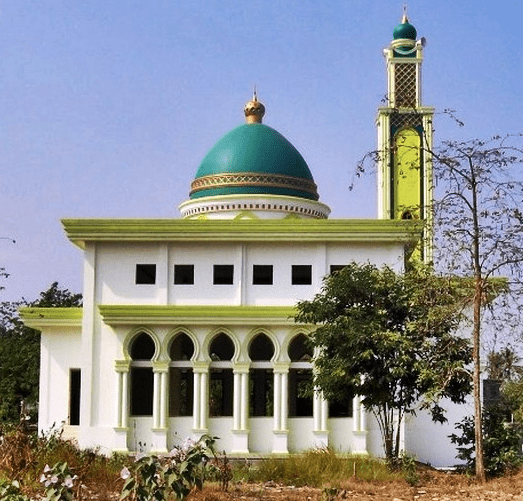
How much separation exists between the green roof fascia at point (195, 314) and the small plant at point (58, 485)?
51.2 feet

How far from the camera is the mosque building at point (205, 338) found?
25.6m

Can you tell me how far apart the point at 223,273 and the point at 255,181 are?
17.1 ft

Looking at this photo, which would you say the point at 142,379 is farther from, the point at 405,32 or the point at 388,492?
the point at 405,32

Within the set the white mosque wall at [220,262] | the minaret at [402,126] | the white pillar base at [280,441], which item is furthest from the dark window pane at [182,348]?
the minaret at [402,126]

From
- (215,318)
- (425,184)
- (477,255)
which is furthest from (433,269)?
(425,184)

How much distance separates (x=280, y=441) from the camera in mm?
25438

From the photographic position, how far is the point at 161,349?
25844 mm

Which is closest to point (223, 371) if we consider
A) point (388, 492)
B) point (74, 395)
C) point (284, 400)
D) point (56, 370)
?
point (284, 400)

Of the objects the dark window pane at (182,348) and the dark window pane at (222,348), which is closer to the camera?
the dark window pane at (222,348)

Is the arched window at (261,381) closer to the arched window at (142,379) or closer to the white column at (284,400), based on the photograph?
the white column at (284,400)

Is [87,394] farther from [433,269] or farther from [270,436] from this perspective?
[433,269]

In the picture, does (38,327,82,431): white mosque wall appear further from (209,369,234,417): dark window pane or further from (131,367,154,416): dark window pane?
(209,369,234,417): dark window pane

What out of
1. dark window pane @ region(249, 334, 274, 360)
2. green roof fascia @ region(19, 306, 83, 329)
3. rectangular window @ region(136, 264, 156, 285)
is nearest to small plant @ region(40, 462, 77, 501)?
rectangular window @ region(136, 264, 156, 285)

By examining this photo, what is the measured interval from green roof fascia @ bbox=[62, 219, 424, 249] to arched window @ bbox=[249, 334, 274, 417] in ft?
10.3
